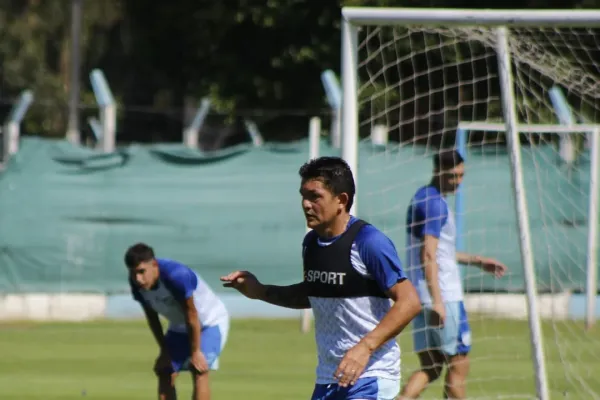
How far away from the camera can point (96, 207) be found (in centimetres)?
1836

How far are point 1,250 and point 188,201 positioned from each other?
8.13ft

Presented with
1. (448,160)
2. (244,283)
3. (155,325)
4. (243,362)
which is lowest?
(243,362)

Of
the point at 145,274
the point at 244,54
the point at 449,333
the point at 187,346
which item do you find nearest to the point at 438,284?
the point at 449,333

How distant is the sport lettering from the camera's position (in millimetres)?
6379

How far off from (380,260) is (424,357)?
3633 millimetres

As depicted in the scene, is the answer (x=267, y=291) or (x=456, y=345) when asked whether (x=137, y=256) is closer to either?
(x=456, y=345)

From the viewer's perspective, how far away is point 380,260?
626 centimetres

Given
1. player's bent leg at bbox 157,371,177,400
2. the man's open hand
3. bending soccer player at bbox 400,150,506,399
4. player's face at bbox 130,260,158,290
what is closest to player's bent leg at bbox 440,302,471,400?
bending soccer player at bbox 400,150,506,399

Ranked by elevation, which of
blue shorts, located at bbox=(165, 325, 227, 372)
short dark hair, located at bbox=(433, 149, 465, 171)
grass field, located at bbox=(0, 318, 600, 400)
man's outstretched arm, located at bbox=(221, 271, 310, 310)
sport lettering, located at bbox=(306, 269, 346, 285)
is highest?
short dark hair, located at bbox=(433, 149, 465, 171)

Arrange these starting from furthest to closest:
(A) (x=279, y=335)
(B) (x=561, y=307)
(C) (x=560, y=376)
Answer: (B) (x=561, y=307)
(A) (x=279, y=335)
(C) (x=560, y=376)

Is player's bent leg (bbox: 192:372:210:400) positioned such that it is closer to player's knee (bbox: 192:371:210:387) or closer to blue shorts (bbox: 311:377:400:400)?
player's knee (bbox: 192:371:210:387)

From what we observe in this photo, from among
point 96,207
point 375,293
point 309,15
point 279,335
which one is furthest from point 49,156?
point 309,15

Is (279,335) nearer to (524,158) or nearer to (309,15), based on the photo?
(524,158)

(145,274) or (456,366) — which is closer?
(145,274)
